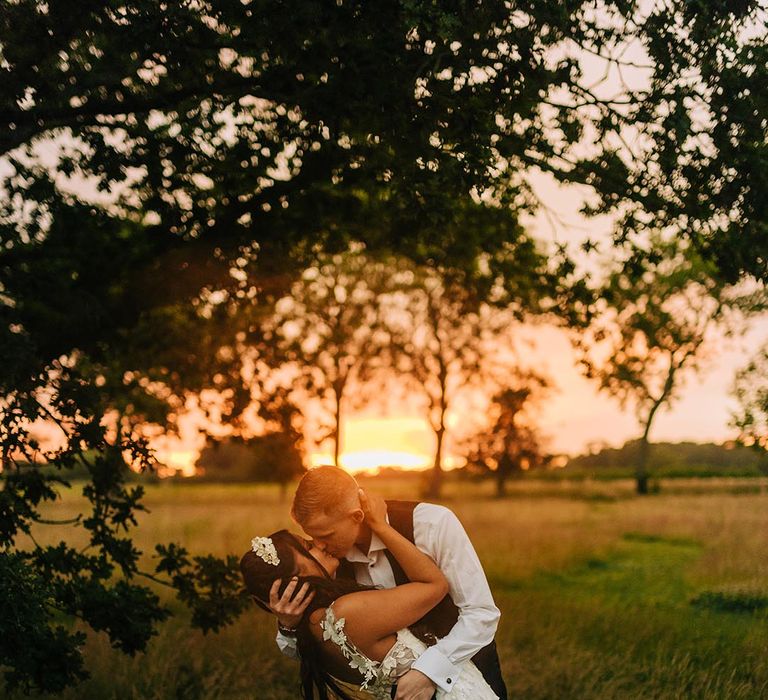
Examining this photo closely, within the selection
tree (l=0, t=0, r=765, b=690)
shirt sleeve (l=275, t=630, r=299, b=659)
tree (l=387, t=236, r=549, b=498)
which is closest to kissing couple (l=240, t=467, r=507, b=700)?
shirt sleeve (l=275, t=630, r=299, b=659)

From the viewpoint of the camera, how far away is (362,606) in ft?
14.0

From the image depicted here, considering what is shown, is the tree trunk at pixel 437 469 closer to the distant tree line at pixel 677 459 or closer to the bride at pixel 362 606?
the distant tree line at pixel 677 459

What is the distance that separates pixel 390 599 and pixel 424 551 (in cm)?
35

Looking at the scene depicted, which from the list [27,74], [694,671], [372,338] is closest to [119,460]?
[27,74]

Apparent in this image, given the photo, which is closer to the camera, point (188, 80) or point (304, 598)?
point (304, 598)

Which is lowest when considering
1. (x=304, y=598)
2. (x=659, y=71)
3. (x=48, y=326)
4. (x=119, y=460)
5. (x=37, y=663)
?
(x=37, y=663)

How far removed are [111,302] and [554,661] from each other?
6.91 m

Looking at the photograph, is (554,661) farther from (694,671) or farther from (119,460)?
(119,460)

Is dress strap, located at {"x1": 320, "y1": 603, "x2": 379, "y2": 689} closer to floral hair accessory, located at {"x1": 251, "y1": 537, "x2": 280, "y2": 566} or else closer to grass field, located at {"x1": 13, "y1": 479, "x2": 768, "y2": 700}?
floral hair accessory, located at {"x1": 251, "y1": 537, "x2": 280, "y2": 566}

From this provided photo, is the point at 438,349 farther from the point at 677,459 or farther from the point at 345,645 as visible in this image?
the point at 345,645

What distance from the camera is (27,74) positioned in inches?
307

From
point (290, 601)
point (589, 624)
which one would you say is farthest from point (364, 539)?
point (589, 624)

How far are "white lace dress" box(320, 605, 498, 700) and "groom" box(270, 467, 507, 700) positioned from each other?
6 centimetres

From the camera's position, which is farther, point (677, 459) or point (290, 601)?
point (677, 459)
